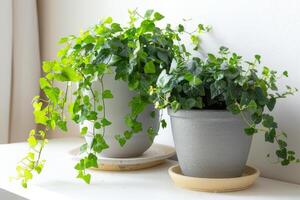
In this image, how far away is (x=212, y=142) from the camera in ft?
2.93

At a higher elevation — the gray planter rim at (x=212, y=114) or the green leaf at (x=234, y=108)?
the green leaf at (x=234, y=108)

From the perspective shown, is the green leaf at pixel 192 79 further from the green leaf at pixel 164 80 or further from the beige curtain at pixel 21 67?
the beige curtain at pixel 21 67

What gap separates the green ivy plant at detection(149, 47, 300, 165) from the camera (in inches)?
33.5

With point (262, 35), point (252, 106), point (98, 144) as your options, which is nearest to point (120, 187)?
point (98, 144)

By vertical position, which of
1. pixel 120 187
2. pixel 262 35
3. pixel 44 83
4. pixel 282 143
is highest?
pixel 262 35

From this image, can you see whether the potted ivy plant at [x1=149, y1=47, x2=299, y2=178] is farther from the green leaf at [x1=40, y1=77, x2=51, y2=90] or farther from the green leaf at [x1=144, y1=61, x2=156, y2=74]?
the green leaf at [x1=40, y1=77, x2=51, y2=90]

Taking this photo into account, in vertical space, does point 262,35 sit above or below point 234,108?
above

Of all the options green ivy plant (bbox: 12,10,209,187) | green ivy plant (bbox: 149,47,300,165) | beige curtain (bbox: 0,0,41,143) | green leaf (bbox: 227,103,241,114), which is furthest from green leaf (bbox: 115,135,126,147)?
beige curtain (bbox: 0,0,41,143)

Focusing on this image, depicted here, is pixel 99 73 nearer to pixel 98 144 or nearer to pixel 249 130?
pixel 98 144

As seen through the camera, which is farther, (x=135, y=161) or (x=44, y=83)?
(x=135, y=161)

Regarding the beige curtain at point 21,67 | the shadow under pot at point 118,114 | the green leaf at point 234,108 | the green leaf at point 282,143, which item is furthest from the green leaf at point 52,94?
the beige curtain at point 21,67

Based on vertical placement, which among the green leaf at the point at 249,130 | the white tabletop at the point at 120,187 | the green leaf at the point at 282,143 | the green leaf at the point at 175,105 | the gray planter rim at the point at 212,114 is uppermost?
the green leaf at the point at 175,105

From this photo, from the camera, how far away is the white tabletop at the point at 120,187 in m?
0.88

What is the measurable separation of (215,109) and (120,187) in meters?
0.26
